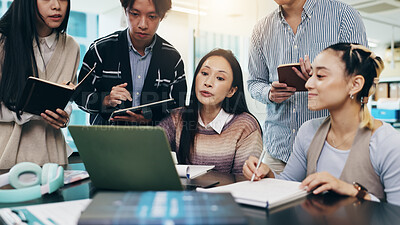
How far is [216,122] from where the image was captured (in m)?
1.78

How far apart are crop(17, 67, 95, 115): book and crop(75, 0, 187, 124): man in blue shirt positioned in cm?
38

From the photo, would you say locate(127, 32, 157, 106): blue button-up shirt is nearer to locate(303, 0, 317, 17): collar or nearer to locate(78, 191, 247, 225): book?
locate(303, 0, 317, 17): collar

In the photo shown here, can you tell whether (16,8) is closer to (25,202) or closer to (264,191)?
(25,202)

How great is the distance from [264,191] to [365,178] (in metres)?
0.44

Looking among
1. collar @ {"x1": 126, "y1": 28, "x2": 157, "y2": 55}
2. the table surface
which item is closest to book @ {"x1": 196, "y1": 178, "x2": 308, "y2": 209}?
the table surface

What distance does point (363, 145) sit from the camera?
1220 millimetres

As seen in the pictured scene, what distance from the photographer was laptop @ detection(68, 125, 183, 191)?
0.81 meters

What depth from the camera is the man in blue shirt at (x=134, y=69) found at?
198cm

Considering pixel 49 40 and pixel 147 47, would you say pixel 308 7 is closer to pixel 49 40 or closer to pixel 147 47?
pixel 147 47

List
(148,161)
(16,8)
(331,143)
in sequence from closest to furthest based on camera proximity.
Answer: (148,161), (331,143), (16,8)

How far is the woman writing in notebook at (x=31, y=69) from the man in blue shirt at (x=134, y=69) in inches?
8.4

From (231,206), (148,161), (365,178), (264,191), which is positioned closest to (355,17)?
(365,178)

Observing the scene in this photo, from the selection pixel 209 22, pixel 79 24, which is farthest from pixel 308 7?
pixel 79 24

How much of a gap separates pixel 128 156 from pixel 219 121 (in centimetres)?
95
